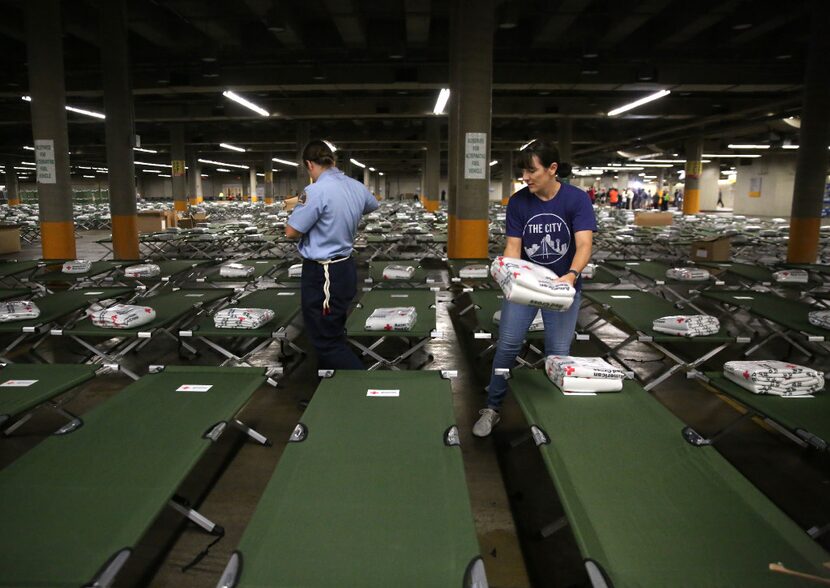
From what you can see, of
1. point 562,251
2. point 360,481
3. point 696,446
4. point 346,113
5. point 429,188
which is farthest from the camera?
point 429,188

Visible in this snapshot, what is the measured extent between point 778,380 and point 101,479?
10.4 feet

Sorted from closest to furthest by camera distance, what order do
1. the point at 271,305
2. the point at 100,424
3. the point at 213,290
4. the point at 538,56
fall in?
the point at 100,424, the point at 271,305, the point at 213,290, the point at 538,56

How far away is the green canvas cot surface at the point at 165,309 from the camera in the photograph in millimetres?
4078

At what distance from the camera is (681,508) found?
6.42ft

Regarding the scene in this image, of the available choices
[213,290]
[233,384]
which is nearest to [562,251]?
[233,384]

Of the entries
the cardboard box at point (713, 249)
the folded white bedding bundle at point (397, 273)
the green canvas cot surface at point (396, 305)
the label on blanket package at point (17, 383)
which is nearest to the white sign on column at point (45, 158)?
the folded white bedding bundle at point (397, 273)

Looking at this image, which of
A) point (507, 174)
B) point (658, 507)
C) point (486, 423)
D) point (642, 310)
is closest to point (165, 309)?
point (486, 423)

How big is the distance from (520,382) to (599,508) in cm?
115

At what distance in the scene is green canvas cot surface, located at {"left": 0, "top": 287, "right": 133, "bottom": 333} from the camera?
4.33 meters

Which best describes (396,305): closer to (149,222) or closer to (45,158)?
(45,158)

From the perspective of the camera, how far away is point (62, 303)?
5145 millimetres

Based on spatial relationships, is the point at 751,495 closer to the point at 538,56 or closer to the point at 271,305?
the point at 271,305

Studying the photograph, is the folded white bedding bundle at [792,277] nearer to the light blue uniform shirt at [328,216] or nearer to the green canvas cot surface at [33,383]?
the light blue uniform shirt at [328,216]

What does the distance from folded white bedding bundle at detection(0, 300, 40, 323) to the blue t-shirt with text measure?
13.0 feet
